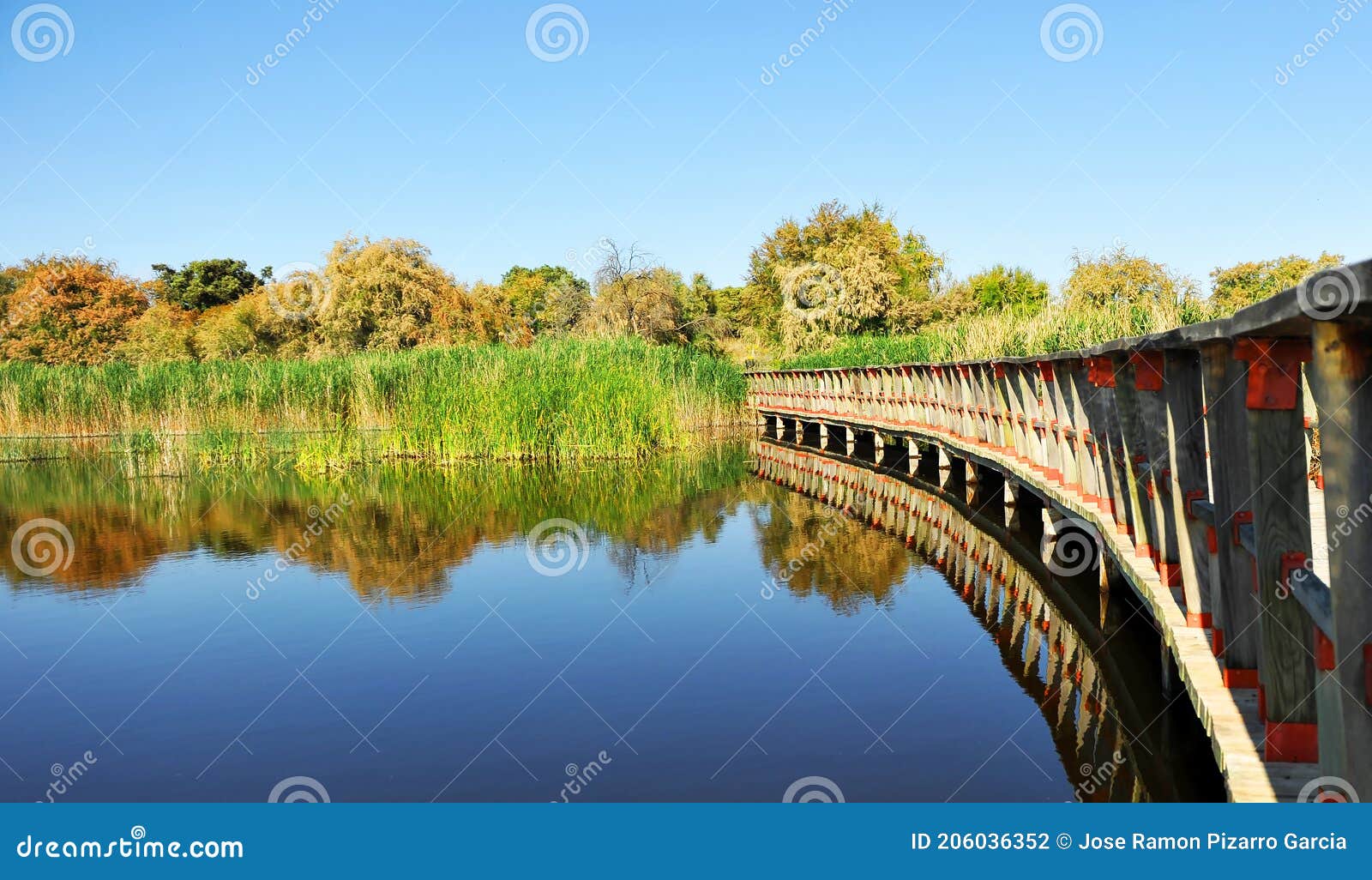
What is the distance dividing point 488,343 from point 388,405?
10.5 metres

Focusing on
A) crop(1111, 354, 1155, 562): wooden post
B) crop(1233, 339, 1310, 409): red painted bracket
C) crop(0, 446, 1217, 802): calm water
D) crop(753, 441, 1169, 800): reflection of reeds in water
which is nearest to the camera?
crop(1233, 339, 1310, 409): red painted bracket

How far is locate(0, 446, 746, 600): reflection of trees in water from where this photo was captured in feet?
39.7

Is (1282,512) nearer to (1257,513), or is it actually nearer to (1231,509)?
(1257,513)

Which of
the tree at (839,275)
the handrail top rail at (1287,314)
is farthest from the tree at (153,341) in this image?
the handrail top rail at (1287,314)

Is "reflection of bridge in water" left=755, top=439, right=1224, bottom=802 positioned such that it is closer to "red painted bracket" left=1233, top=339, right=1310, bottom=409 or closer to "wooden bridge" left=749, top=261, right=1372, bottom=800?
"wooden bridge" left=749, top=261, right=1372, bottom=800

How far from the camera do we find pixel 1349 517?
265 cm

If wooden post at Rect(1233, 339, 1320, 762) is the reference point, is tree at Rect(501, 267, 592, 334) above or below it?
above

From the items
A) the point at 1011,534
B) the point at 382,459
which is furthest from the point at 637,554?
the point at 382,459

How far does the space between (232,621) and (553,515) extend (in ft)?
18.6

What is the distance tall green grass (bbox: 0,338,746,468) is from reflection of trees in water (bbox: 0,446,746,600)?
1.01 metres

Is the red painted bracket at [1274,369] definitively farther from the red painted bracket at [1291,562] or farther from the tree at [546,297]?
the tree at [546,297]

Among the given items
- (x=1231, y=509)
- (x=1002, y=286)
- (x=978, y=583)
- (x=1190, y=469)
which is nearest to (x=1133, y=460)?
(x=1190, y=469)

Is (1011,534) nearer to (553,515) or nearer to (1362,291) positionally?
(553,515)

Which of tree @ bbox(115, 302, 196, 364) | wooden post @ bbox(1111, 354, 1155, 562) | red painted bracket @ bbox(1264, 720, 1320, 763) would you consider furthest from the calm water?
tree @ bbox(115, 302, 196, 364)
